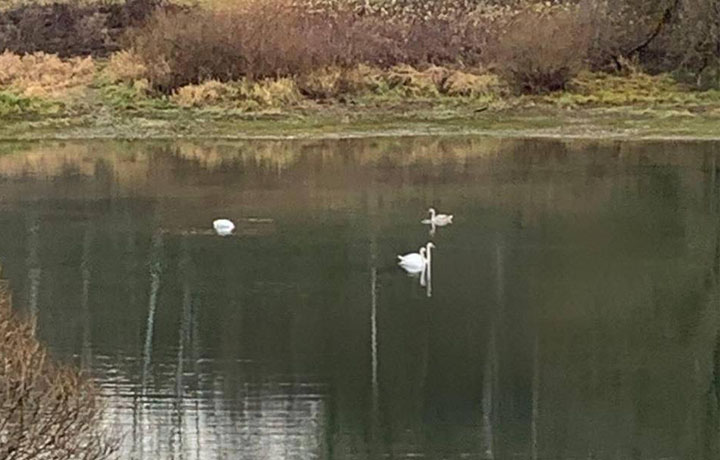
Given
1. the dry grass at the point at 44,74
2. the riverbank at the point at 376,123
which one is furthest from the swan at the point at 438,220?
the dry grass at the point at 44,74

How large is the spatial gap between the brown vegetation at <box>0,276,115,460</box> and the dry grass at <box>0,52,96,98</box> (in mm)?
29591

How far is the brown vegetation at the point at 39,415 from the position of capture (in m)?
9.62

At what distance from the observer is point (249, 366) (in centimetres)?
1605

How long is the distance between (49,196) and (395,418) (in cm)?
1469

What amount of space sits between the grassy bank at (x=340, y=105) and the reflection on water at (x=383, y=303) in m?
5.81

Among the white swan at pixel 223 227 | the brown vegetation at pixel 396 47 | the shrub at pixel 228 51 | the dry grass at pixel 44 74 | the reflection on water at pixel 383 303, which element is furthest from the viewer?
the shrub at pixel 228 51

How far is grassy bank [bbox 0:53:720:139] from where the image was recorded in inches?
1457

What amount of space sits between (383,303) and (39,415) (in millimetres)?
9177

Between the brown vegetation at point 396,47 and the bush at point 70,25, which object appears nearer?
the brown vegetation at point 396,47

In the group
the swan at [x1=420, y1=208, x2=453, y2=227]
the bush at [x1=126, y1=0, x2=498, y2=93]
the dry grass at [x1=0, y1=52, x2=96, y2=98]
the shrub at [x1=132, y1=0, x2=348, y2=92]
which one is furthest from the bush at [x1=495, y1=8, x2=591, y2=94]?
the swan at [x1=420, y1=208, x2=453, y2=227]

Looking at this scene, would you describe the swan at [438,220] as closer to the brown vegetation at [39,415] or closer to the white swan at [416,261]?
the white swan at [416,261]

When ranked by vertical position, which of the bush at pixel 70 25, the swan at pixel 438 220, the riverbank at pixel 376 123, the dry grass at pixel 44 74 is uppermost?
the swan at pixel 438 220

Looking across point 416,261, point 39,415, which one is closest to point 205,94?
point 416,261

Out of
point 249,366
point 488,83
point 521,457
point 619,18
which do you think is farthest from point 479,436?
point 619,18
